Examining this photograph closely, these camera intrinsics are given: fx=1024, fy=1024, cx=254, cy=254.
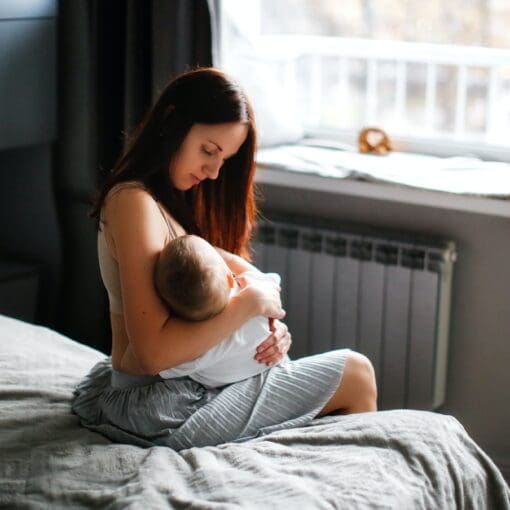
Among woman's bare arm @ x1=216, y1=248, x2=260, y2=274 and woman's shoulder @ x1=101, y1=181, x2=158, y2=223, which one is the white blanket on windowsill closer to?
woman's bare arm @ x1=216, y1=248, x2=260, y2=274

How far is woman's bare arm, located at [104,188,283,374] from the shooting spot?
1.79m

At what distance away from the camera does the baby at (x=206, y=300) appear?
174 centimetres

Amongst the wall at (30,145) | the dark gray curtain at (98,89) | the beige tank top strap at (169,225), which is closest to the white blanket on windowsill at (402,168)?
the dark gray curtain at (98,89)

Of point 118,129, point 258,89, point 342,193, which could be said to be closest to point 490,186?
point 342,193

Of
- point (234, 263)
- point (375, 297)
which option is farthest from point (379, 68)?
point (234, 263)

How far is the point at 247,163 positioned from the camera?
203cm

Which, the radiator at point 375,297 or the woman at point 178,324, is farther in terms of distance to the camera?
the radiator at point 375,297

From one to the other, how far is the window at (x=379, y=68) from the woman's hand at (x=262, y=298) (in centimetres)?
116

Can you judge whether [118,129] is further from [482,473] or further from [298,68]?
[482,473]

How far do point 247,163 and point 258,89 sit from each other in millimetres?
1043

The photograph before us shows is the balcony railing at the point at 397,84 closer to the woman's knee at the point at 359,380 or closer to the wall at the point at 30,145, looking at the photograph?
the wall at the point at 30,145

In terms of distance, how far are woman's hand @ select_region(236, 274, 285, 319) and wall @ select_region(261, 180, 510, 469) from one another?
879 mm

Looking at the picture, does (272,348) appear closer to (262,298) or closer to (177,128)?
(262,298)

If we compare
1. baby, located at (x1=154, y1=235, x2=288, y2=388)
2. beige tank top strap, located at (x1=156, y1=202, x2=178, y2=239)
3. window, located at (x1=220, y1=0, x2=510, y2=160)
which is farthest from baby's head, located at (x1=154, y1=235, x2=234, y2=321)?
window, located at (x1=220, y1=0, x2=510, y2=160)
